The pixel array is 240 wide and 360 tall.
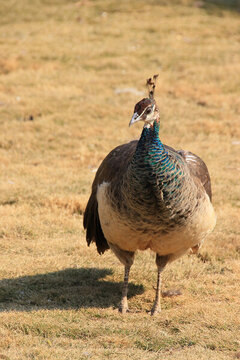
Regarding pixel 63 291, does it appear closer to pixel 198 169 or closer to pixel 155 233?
pixel 155 233

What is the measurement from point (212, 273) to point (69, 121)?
6618mm

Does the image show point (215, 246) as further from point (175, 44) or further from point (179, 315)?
point (175, 44)

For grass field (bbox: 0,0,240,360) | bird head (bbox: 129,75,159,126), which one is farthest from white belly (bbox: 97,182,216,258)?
bird head (bbox: 129,75,159,126)

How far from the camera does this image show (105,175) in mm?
6242

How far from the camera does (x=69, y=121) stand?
1295 cm

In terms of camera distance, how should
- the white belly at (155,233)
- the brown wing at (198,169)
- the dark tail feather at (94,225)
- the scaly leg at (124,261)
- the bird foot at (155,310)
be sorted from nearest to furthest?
the white belly at (155,233) < the bird foot at (155,310) < the scaly leg at (124,261) < the brown wing at (198,169) < the dark tail feather at (94,225)

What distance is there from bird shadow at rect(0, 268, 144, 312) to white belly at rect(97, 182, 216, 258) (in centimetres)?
77

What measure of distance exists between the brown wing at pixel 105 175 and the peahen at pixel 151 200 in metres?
0.02

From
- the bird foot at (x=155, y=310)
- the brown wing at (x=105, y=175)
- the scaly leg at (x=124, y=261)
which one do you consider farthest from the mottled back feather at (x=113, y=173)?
the bird foot at (x=155, y=310)

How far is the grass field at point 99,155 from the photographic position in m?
5.54

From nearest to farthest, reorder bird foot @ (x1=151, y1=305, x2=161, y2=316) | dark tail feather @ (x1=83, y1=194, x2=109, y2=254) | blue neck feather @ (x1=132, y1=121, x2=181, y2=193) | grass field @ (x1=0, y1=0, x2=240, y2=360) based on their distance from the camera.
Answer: blue neck feather @ (x1=132, y1=121, x2=181, y2=193) → grass field @ (x1=0, y1=0, x2=240, y2=360) → bird foot @ (x1=151, y1=305, x2=161, y2=316) → dark tail feather @ (x1=83, y1=194, x2=109, y2=254)

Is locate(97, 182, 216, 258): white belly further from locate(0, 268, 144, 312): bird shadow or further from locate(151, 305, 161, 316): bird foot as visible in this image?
locate(0, 268, 144, 312): bird shadow

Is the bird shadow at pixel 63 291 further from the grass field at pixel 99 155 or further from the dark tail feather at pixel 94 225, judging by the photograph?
the dark tail feather at pixel 94 225

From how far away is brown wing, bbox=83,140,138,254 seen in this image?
6109mm
